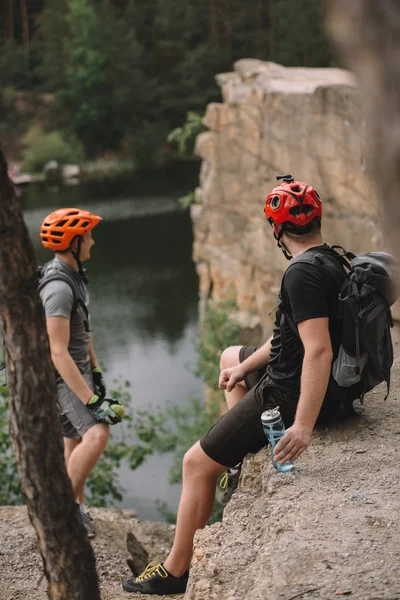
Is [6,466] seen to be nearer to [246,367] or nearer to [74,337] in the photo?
[74,337]

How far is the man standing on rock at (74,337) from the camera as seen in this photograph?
437cm

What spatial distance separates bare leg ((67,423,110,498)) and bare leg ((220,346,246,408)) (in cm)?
78

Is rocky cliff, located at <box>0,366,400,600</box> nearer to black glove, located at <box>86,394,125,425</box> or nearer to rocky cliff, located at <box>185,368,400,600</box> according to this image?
rocky cliff, located at <box>185,368,400,600</box>

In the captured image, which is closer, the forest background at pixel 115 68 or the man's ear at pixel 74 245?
the man's ear at pixel 74 245

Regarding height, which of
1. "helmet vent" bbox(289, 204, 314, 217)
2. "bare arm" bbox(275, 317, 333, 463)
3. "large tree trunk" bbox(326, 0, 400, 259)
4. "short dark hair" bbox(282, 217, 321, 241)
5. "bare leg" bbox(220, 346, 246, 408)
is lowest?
"bare leg" bbox(220, 346, 246, 408)

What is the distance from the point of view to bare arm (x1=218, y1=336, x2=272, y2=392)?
3.86 meters

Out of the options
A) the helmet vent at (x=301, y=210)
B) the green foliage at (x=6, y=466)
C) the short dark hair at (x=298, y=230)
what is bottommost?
the green foliage at (x=6, y=466)

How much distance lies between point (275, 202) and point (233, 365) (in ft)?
3.25

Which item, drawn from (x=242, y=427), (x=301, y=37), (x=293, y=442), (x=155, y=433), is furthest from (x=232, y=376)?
(x=301, y=37)

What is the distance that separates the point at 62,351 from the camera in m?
4.36

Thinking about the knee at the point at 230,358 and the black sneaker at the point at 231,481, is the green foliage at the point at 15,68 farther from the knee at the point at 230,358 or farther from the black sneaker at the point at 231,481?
the black sneaker at the point at 231,481

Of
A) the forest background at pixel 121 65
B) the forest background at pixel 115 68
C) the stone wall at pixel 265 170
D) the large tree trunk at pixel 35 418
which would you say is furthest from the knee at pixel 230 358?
the forest background at pixel 121 65

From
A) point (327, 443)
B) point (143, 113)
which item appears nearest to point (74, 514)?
point (327, 443)

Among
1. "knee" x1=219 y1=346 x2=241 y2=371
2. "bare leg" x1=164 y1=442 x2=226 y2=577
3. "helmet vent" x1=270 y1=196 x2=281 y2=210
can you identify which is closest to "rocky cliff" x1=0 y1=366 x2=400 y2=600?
"bare leg" x1=164 y1=442 x2=226 y2=577
